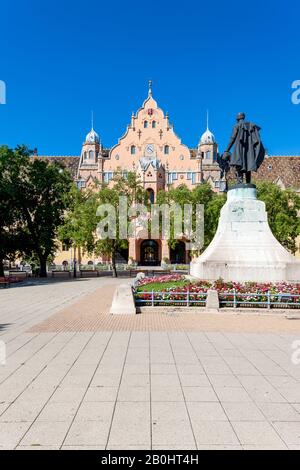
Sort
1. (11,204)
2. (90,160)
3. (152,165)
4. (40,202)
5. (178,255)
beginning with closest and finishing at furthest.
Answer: (11,204), (40,202), (178,255), (152,165), (90,160)

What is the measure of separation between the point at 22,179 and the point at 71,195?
5192 mm

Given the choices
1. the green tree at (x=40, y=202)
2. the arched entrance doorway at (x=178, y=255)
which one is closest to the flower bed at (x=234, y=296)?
the green tree at (x=40, y=202)

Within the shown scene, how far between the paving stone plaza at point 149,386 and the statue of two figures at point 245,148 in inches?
388

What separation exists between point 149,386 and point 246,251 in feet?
38.6

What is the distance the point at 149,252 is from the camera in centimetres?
5884

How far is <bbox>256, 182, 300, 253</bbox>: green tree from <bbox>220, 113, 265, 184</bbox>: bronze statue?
1970cm

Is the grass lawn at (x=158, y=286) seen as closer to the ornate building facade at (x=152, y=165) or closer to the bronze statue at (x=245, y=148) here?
the bronze statue at (x=245, y=148)

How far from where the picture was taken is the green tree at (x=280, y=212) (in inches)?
1460

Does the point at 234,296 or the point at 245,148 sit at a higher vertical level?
the point at 245,148

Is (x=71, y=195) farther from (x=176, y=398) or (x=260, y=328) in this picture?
(x=176, y=398)

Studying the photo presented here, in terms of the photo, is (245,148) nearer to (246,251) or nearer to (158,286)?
(246,251)

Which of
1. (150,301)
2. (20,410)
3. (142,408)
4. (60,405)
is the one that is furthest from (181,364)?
(150,301)

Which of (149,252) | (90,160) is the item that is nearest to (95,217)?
(149,252)

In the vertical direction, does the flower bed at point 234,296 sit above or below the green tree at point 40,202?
A: below
